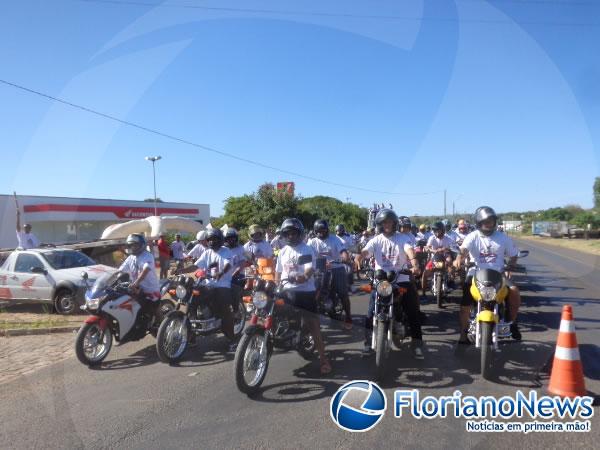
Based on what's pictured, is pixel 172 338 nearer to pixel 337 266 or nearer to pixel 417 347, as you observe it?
pixel 337 266

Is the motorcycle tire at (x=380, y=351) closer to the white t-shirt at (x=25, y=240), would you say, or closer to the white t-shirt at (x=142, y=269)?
the white t-shirt at (x=142, y=269)

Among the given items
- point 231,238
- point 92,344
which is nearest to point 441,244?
point 231,238

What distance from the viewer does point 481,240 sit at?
21.5 ft

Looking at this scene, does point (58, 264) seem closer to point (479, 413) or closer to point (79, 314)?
point (79, 314)

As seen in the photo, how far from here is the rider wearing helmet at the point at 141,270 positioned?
7280 millimetres

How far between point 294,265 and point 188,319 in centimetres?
204

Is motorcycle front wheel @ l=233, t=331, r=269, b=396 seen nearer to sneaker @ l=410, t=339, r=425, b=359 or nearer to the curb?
sneaker @ l=410, t=339, r=425, b=359

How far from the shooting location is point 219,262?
748cm

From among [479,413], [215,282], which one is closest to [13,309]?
[215,282]

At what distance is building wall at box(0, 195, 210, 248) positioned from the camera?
32.8 meters

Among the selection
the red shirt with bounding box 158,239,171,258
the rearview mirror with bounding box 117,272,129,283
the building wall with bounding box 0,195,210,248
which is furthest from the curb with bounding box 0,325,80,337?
the building wall with bounding box 0,195,210,248

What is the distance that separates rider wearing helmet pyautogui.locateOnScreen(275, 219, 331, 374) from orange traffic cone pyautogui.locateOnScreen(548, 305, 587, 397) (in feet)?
7.99

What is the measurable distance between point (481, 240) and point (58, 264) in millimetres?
9489

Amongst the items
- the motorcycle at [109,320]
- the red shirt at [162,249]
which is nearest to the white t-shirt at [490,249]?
the motorcycle at [109,320]
